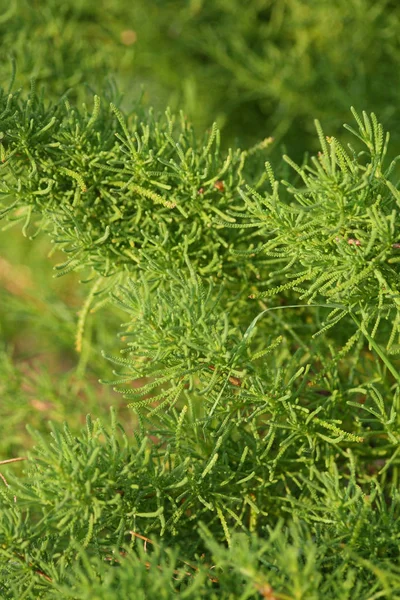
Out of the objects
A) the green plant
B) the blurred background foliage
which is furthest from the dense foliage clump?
the blurred background foliage

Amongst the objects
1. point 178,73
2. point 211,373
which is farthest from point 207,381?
point 178,73

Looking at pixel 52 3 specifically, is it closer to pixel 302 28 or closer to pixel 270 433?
pixel 302 28

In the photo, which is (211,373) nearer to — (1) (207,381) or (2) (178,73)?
(1) (207,381)

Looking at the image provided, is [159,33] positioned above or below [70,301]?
above

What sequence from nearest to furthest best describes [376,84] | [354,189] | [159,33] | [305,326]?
[354,189], [305,326], [376,84], [159,33]

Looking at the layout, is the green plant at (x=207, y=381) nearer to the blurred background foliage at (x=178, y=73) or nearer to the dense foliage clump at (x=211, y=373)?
the dense foliage clump at (x=211, y=373)

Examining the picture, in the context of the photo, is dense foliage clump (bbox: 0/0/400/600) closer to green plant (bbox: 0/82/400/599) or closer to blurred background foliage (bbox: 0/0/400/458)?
green plant (bbox: 0/82/400/599)

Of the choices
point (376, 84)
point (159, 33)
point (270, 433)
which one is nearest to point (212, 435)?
point (270, 433)

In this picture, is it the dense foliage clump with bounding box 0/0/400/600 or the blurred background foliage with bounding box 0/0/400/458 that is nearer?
the dense foliage clump with bounding box 0/0/400/600
